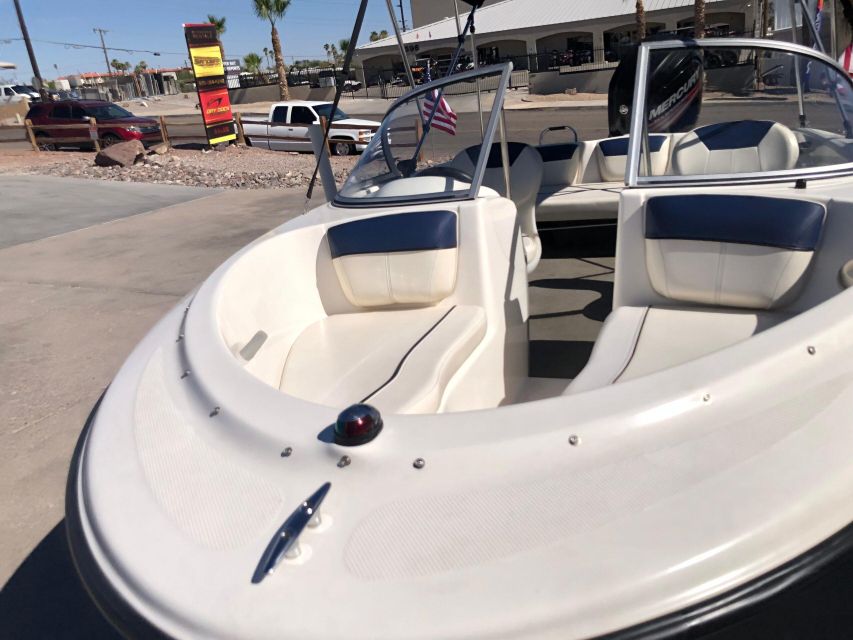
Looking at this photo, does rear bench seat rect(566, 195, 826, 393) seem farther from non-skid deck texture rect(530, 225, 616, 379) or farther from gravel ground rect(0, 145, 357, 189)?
gravel ground rect(0, 145, 357, 189)

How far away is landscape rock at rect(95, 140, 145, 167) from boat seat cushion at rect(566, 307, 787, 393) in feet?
42.0

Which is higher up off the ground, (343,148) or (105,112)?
(105,112)

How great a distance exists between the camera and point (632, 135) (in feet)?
8.89

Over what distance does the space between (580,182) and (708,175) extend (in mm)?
2894

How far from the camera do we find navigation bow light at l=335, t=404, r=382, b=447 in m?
1.35

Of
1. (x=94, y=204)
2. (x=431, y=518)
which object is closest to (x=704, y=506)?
(x=431, y=518)

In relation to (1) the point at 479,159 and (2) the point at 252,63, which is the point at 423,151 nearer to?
(1) the point at 479,159

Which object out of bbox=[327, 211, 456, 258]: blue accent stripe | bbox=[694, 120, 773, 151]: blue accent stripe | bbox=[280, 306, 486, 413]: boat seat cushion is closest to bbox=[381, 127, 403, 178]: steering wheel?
bbox=[327, 211, 456, 258]: blue accent stripe

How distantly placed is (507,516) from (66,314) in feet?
15.6

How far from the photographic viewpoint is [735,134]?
3109 millimetres

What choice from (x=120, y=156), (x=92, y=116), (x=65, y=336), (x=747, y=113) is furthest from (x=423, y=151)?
(x=92, y=116)

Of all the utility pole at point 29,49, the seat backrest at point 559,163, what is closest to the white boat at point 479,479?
the seat backrest at point 559,163

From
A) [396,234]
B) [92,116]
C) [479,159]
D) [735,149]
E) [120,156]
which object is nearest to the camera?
[396,234]

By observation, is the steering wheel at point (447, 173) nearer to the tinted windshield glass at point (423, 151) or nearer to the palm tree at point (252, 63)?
the tinted windshield glass at point (423, 151)
